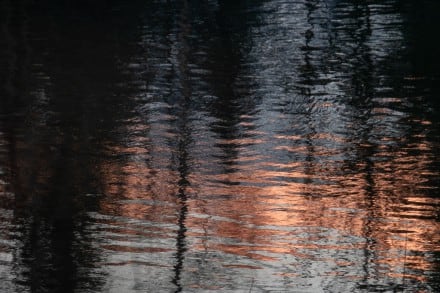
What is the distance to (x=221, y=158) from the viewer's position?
12117 millimetres

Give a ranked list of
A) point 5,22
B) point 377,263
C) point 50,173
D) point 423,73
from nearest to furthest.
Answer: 1. point 377,263
2. point 50,173
3. point 423,73
4. point 5,22

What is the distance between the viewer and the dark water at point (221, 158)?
8.61m

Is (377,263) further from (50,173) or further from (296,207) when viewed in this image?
(50,173)

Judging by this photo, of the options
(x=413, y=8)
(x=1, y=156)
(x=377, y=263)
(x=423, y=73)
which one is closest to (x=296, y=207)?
(x=377, y=263)

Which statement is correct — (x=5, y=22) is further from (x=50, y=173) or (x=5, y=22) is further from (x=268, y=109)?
(x=50, y=173)

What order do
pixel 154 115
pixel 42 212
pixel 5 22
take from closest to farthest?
pixel 42 212 < pixel 154 115 < pixel 5 22

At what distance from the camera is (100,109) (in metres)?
14.7

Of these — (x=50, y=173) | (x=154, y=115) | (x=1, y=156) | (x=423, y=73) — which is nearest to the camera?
(x=50, y=173)

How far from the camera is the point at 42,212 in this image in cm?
1016

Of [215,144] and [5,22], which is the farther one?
[5,22]

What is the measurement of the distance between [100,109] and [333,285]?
722 centimetres

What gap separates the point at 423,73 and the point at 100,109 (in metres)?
5.04

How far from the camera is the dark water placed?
28.2 feet

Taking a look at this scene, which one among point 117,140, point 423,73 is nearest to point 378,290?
point 117,140
